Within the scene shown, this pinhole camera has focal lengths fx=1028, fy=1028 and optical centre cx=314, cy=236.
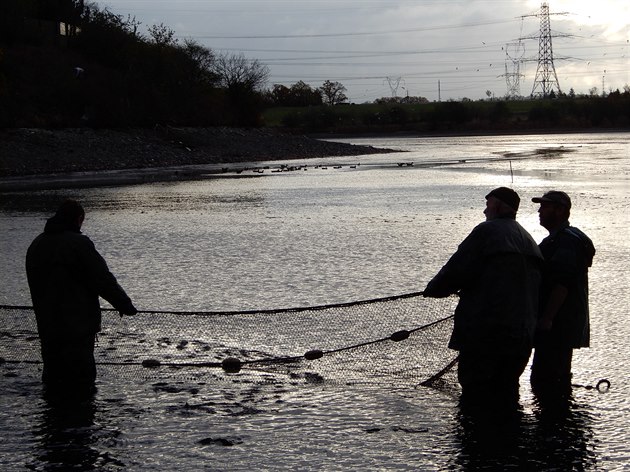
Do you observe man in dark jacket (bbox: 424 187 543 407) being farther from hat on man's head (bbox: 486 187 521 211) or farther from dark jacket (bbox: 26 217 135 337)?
dark jacket (bbox: 26 217 135 337)

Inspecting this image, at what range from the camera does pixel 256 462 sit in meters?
6.36

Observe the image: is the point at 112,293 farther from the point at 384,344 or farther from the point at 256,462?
the point at 384,344

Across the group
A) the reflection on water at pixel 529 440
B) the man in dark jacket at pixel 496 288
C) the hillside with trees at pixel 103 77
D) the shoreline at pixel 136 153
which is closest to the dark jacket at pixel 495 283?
the man in dark jacket at pixel 496 288

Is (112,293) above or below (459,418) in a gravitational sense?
above

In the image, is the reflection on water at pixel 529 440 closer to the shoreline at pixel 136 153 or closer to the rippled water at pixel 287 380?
the rippled water at pixel 287 380

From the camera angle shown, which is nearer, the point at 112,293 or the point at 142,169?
the point at 112,293

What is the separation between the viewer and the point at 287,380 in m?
8.40

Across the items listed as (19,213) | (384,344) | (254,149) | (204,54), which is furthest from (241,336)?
(204,54)

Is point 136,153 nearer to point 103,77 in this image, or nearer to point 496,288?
point 103,77

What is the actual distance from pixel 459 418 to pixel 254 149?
6424 centimetres

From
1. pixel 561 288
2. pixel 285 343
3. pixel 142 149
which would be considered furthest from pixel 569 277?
pixel 142 149

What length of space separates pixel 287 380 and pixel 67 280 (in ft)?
6.76

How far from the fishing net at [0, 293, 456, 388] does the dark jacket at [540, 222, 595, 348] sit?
1074 millimetres

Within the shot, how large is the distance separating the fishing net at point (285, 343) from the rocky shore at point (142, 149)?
3715cm
